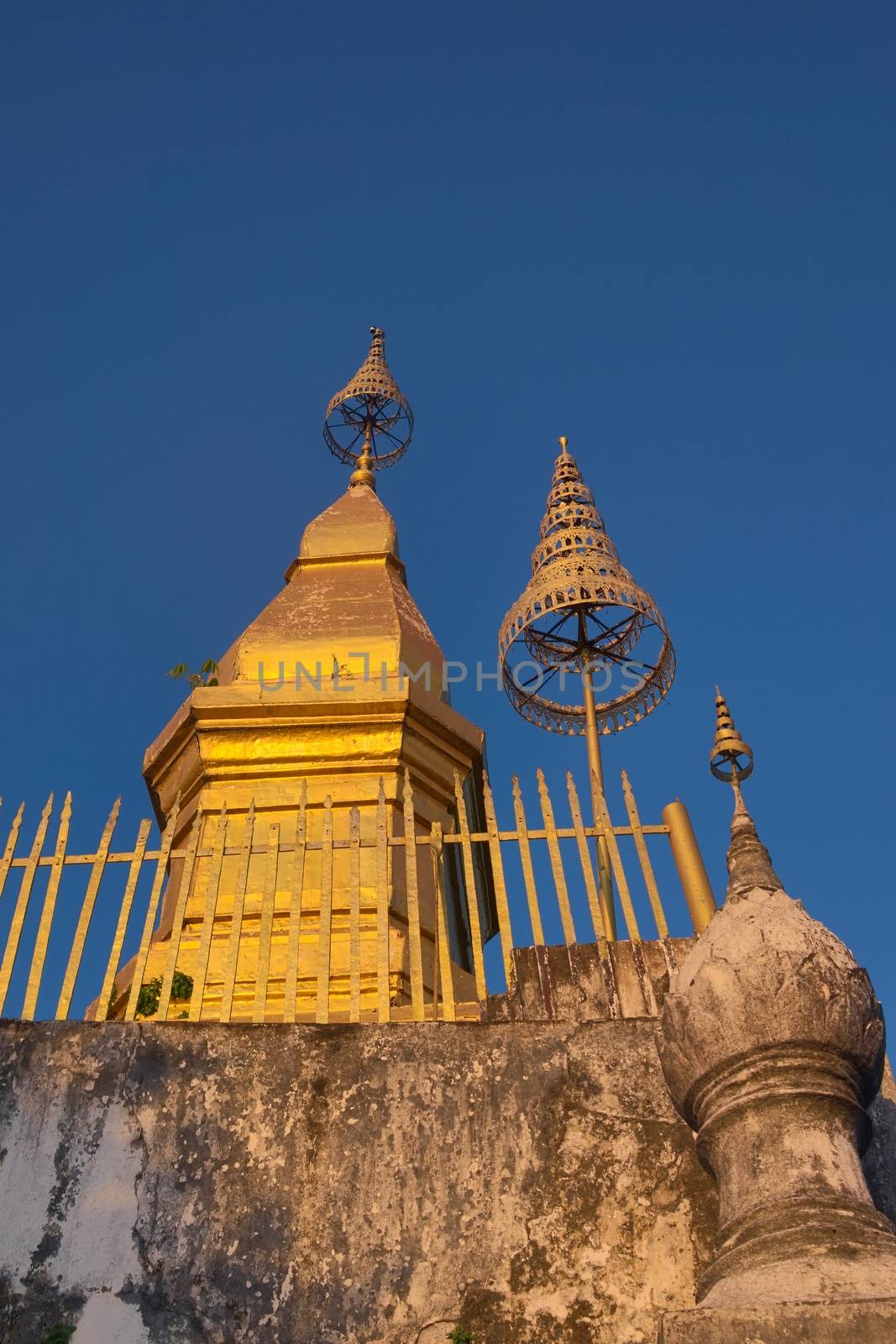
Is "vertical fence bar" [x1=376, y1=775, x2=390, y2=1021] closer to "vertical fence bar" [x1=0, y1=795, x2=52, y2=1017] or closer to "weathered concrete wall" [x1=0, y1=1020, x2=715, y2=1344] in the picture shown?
"weathered concrete wall" [x1=0, y1=1020, x2=715, y2=1344]

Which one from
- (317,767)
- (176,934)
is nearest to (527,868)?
(176,934)

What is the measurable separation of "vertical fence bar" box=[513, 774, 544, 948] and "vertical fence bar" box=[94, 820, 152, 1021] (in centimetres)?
188

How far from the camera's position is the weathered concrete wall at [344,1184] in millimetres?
4414

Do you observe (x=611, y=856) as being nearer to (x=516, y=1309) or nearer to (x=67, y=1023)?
(x=516, y=1309)

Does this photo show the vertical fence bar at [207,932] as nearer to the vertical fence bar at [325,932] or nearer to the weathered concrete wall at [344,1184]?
the weathered concrete wall at [344,1184]

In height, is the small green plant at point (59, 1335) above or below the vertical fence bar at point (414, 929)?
below

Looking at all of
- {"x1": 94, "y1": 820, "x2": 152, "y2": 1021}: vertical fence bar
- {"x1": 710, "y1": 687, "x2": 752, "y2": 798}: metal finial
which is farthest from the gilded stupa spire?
{"x1": 94, "y1": 820, "x2": 152, "y2": 1021}: vertical fence bar

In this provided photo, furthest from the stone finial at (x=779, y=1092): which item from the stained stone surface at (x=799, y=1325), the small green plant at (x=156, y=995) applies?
the small green plant at (x=156, y=995)

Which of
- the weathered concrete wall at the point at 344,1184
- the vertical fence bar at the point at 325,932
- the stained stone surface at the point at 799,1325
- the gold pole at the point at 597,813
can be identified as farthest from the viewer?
the gold pole at the point at 597,813

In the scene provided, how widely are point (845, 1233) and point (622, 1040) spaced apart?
1.50 metres

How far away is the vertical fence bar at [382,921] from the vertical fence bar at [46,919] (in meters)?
1.51

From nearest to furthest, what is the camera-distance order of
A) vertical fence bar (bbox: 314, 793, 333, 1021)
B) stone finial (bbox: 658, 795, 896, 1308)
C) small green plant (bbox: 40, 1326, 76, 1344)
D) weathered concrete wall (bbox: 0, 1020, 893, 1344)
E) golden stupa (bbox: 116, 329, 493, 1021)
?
stone finial (bbox: 658, 795, 896, 1308)
small green plant (bbox: 40, 1326, 76, 1344)
weathered concrete wall (bbox: 0, 1020, 893, 1344)
vertical fence bar (bbox: 314, 793, 333, 1021)
golden stupa (bbox: 116, 329, 493, 1021)

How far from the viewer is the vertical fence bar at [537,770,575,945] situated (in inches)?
228

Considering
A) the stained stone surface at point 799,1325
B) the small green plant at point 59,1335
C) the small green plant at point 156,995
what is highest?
the small green plant at point 156,995
